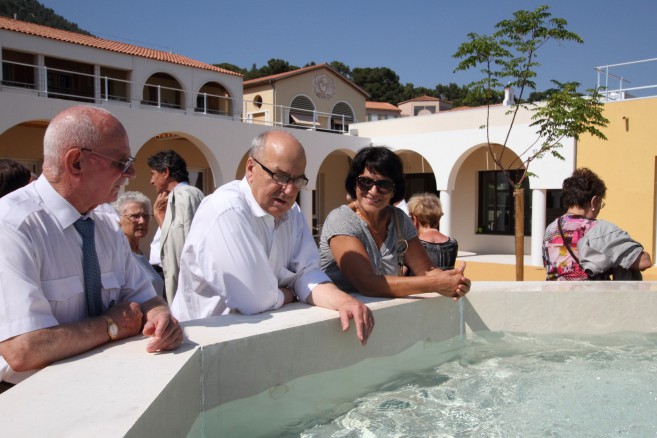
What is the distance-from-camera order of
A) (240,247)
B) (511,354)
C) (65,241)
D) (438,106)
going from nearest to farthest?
(65,241), (240,247), (511,354), (438,106)

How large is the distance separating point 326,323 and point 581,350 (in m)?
1.63

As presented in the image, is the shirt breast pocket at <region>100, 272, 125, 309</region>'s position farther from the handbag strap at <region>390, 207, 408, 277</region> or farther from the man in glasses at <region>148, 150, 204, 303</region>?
the man in glasses at <region>148, 150, 204, 303</region>

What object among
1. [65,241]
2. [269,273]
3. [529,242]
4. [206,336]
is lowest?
[529,242]

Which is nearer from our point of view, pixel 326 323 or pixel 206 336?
pixel 206 336

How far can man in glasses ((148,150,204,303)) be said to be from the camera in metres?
3.93

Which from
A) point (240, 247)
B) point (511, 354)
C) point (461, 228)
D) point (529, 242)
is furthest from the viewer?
point (461, 228)

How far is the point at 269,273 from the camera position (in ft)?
7.66

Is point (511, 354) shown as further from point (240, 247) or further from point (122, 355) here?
point (122, 355)

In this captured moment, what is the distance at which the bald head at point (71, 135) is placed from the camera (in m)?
1.63

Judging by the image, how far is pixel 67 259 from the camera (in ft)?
5.52

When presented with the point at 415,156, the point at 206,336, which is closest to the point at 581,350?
the point at 206,336

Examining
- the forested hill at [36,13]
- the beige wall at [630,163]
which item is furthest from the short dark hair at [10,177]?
the forested hill at [36,13]

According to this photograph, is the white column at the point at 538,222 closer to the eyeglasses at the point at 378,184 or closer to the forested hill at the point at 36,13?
the eyeglasses at the point at 378,184

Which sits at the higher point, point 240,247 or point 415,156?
point 415,156
